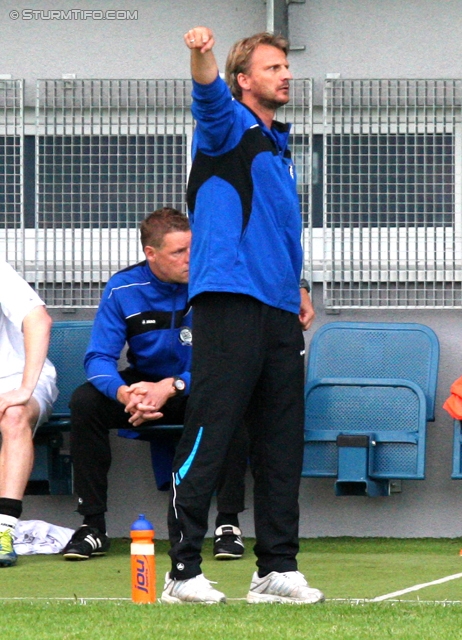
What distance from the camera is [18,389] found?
5.34m

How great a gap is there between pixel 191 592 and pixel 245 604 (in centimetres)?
16

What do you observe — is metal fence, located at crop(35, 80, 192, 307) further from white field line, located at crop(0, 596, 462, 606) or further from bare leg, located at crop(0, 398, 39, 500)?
white field line, located at crop(0, 596, 462, 606)

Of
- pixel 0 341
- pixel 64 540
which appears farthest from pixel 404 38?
pixel 64 540

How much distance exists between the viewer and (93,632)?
123 inches

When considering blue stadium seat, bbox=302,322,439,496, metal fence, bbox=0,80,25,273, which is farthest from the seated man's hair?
metal fence, bbox=0,80,25,273

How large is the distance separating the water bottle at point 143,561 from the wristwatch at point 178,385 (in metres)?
1.75

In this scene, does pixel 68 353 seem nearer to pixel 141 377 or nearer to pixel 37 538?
pixel 141 377

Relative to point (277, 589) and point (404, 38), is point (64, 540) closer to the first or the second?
point (277, 589)

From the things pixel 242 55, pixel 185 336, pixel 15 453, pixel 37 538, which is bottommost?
pixel 37 538

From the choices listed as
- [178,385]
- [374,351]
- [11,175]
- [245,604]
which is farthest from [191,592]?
[11,175]

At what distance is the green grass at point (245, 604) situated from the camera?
3131 mm

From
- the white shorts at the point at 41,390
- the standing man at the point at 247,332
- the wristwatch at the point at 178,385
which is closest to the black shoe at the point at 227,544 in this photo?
the wristwatch at the point at 178,385

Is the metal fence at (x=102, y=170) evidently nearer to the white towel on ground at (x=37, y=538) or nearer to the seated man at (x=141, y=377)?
the seated man at (x=141, y=377)
